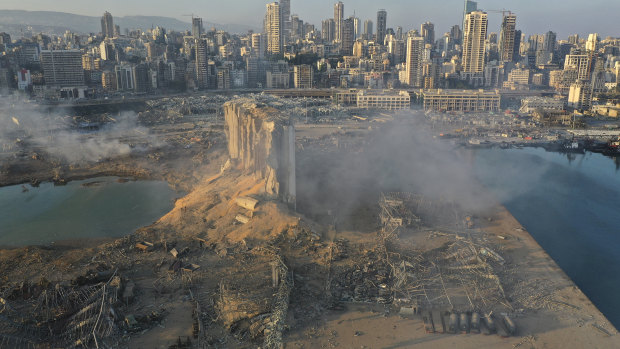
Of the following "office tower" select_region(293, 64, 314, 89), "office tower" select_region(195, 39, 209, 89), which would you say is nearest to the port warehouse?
"office tower" select_region(293, 64, 314, 89)

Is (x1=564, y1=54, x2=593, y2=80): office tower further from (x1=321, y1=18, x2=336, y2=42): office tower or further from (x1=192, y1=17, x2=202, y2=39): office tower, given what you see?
(x1=192, y1=17, x2=202, y2=39): office tower

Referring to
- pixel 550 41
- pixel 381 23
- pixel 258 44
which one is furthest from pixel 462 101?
pixel 381 23

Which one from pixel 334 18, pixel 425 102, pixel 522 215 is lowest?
pixel 522 215

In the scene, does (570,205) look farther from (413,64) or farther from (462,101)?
(413,64)

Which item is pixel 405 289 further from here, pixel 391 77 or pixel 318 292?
pixel 391 77

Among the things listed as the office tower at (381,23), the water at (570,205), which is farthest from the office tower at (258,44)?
the water at (570,205)

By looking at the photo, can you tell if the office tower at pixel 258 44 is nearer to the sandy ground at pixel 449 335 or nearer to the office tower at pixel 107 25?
the office tower at pixel 107 25

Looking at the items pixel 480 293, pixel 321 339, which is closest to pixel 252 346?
pixel 321 339

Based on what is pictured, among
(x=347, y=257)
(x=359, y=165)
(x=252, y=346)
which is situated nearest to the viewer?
(x=252, y=346)
